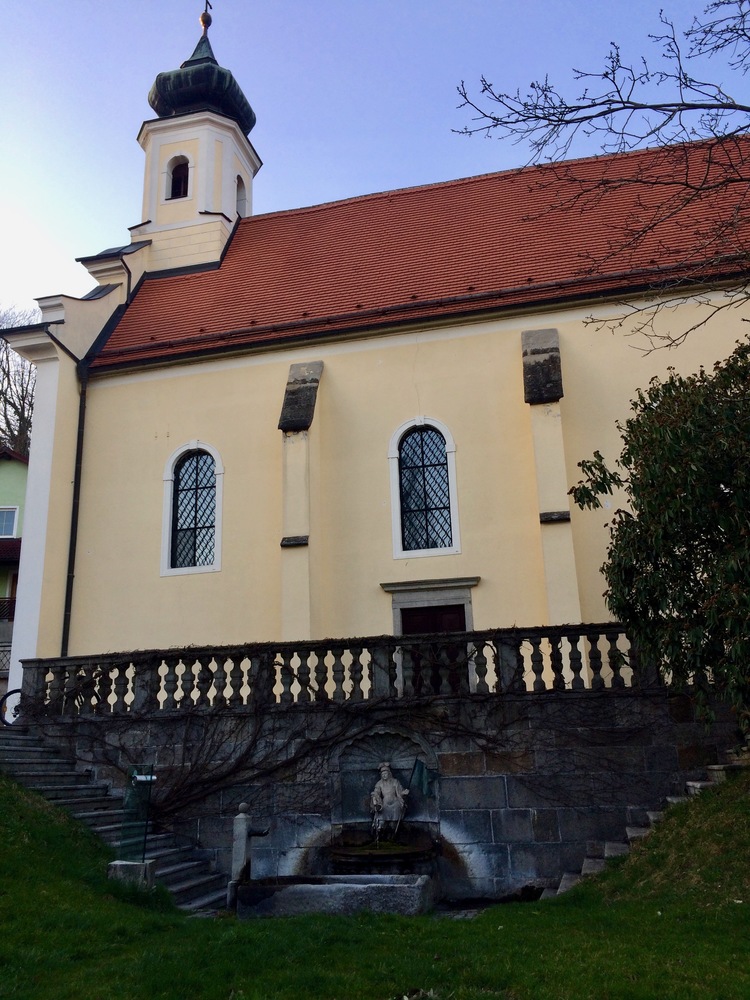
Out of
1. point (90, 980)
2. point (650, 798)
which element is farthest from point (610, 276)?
point (90, 980)

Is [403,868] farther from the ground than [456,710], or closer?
closer

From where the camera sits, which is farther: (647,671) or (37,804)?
(647,671)

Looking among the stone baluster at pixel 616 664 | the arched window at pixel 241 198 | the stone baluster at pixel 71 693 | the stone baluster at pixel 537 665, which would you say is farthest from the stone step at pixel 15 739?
the arched window at pixel 241 198

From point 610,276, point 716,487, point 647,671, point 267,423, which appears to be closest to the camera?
point 716,487


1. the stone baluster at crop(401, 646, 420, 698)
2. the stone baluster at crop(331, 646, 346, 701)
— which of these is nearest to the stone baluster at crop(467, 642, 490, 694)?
the stone baluster at crop(401, 646, 420, 698)

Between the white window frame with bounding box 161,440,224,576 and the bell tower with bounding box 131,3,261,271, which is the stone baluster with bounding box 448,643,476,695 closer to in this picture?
the white window frame with bounding box 161,440,224,576

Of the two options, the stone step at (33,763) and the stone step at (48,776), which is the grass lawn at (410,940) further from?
the stone step at (33,763)

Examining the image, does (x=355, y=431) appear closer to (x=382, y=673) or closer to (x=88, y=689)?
(x=382, y=673)

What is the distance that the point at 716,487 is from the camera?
8.07 meters

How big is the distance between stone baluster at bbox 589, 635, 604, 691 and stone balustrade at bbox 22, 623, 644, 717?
1cm

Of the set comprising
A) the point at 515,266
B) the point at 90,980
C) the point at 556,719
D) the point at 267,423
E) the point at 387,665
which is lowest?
the point at 90,980

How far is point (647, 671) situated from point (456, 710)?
229 cm

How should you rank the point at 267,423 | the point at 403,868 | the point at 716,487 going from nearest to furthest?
the point at 716,487 < the point at 403,868 < the point at 267,423

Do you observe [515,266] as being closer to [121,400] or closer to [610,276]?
[610,276]
